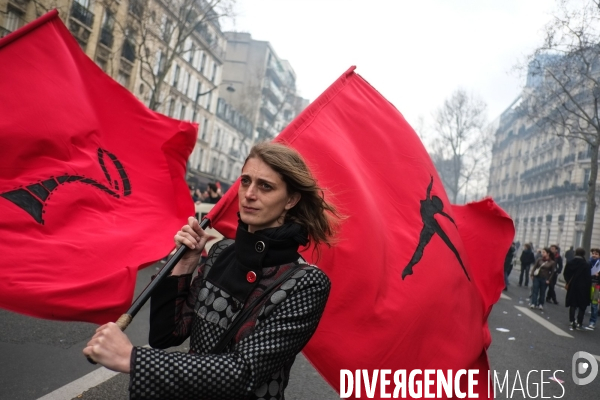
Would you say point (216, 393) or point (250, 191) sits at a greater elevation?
point (250, 191)

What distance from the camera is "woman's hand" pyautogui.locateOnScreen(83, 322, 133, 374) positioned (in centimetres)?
159

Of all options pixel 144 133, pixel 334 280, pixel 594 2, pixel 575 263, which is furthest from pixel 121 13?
pixel 334 280

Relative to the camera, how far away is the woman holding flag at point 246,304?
1631 mm

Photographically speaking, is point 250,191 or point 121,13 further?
point 121,13

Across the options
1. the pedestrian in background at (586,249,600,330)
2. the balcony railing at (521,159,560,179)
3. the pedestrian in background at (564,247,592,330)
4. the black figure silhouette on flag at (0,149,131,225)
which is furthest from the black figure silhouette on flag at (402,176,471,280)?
the balcony railing at (521,159,560,179)

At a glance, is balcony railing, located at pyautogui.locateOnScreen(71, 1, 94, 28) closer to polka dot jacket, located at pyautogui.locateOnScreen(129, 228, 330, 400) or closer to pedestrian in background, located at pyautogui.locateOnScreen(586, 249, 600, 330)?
pedestrian in background, located at pyautogui.locateOnScreen(586, 249, 600, 330)

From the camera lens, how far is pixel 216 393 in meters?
1.65

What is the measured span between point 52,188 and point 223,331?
2.41 meters

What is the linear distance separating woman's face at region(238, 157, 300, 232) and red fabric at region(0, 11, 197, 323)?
1.53 metres

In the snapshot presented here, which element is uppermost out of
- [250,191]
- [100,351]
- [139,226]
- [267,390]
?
[250,191]

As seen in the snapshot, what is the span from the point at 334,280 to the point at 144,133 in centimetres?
224

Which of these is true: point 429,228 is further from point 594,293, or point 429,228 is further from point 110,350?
point 594,293

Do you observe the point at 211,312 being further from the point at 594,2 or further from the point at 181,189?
the point at 594,2

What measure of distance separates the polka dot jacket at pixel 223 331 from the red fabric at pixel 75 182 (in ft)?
3.81
